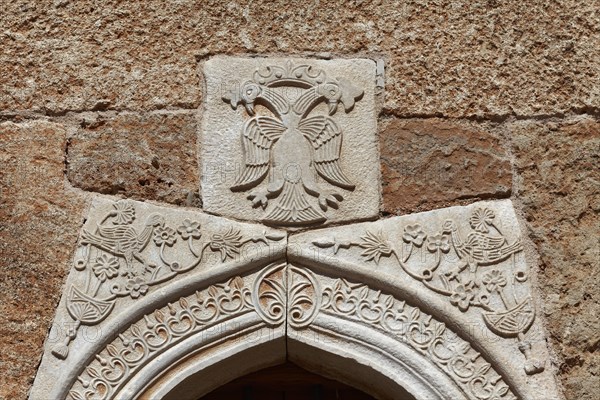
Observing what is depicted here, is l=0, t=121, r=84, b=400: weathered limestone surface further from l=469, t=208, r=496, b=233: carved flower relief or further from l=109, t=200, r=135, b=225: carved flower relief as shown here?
l=469, t=208, r=496, b=233: carved flower relief

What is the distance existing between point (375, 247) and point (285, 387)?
491 millimetres

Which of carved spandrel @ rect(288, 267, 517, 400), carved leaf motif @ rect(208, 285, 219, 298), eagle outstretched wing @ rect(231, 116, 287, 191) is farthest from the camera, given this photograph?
eagle outstretched wing @ rect(231, 116, 287, 191)

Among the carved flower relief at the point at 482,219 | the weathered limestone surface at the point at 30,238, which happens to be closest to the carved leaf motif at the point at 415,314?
the carved flower relief at the point at 482,219

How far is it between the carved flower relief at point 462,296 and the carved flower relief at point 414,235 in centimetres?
17

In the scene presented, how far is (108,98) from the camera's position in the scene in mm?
3641

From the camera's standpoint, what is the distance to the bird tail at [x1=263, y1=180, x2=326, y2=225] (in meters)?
3.47

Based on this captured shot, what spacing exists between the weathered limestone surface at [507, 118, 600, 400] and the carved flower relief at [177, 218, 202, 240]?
2.99 ft

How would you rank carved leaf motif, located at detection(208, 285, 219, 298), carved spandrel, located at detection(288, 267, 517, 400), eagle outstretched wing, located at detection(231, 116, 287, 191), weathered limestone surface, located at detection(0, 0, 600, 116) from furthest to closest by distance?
1. weathered limestone surface, located at detection(0, 0, 600, 116)
2. eagle outstretched wing, located at detection(231, 116, 287, 191)
3. carved leaf motif, located at detection(208, 285, 219, 298)
4. carved spandrel, located at detection(288, 267, 517, 400)

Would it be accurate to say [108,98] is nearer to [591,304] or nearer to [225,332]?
[225,332]

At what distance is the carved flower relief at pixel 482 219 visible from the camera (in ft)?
11.4

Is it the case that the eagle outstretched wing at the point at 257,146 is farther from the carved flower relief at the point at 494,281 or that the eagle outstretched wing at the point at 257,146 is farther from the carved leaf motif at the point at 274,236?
the carved flower relief at the point at 494,281

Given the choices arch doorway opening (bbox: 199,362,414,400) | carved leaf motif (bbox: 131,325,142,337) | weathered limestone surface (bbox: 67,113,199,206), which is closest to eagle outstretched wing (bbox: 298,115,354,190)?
weathered limestone surface (bbox: 67,113,199,206)

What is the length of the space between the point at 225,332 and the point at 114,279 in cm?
35

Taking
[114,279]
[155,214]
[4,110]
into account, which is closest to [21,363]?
[114,279]
